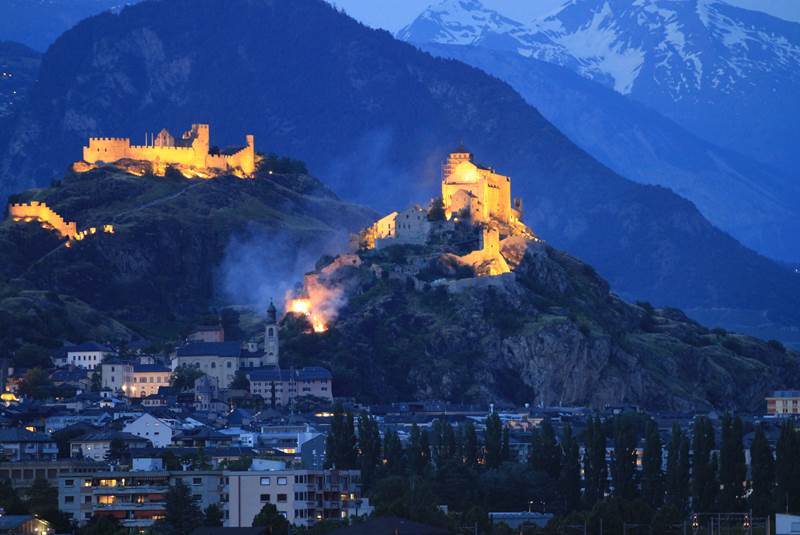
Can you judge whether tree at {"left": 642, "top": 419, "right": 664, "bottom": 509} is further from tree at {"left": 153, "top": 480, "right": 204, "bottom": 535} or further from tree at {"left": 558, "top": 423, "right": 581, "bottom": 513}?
tree at {"left": 153, "top": 480, "right": 204, "bottom": 535}

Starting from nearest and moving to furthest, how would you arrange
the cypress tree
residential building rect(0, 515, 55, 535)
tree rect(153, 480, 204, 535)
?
1. residential building rect(0, 515, 55, 535)
2. tree rect(153, 480, 204, 535)
3. the cypress tree

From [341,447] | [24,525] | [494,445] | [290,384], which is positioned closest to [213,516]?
[24,525]

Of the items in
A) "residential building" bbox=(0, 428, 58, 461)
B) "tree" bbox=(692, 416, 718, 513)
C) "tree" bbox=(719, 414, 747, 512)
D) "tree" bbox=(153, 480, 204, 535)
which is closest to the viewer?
"tree" bbox=(153, 480, 204, 535)

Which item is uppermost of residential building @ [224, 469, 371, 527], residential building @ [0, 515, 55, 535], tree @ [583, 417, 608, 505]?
tree @ [583, 417, 608, 505]

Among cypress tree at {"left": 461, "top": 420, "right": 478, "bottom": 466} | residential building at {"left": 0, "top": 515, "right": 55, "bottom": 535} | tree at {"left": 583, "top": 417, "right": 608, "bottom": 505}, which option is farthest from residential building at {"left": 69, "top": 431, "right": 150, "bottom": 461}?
residential building at {"left": 0, "top": 515, "right": 55, "bottom": 535}

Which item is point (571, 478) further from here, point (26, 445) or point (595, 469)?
point (26, 445)

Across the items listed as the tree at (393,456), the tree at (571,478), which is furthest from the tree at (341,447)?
the tree at (571,478)

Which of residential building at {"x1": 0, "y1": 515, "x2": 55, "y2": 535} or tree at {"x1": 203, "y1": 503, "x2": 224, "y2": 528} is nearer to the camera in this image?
residential building at {"x1": 0, "y1": 515, "x2": 55, "y2": 535}
